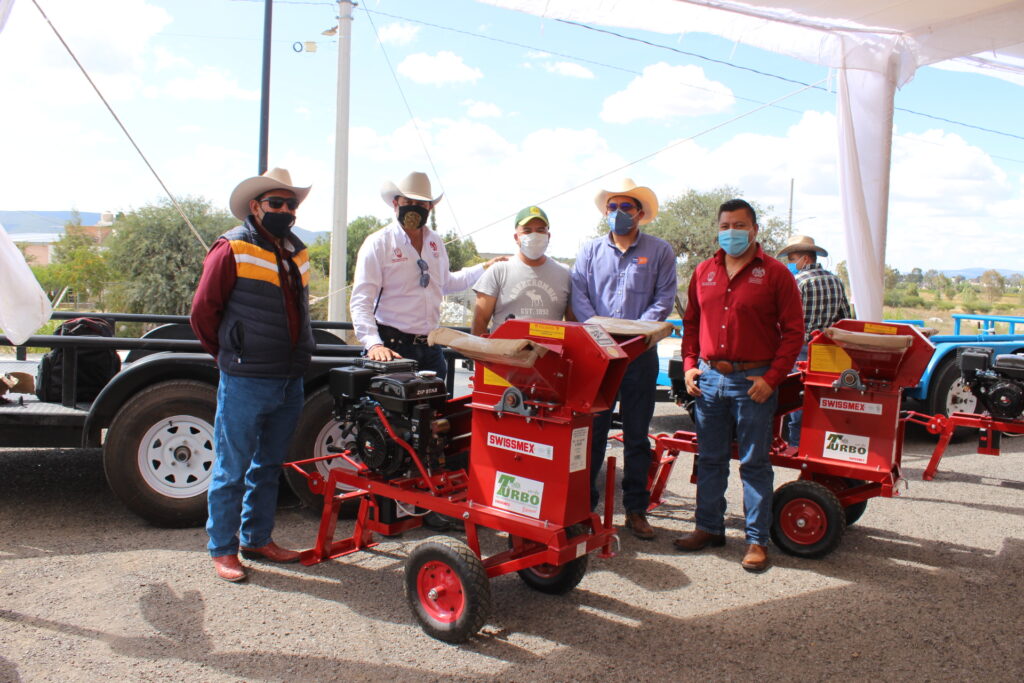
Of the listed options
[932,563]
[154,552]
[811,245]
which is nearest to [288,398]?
[154,552]

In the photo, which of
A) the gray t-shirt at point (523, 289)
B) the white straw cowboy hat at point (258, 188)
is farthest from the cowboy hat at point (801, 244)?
the white straw cowboy hat at point (258, 188)

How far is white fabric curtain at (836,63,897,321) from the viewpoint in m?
6.47

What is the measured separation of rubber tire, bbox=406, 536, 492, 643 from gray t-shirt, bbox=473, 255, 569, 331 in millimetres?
1518

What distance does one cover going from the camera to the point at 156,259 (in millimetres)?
30031

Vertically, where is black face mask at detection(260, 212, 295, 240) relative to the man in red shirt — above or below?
above

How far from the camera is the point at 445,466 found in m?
3.98

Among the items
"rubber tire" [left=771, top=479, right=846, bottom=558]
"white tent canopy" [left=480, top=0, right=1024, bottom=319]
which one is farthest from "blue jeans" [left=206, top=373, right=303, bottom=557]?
"white tent canopy" [left=480, top=0, right=1024, bottom=319]

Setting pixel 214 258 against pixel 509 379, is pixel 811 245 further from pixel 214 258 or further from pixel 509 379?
pixel 214 258

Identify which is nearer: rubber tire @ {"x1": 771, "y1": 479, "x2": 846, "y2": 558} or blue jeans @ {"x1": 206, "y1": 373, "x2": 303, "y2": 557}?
blue jeans @ {"x1": 206, "y1": 373, "x2": 303, "y2": 557}

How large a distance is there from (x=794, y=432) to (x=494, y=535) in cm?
273

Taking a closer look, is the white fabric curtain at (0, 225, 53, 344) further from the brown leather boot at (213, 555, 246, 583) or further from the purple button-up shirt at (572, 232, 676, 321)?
the purple button-up shirt at (572, 232, 676, 321)

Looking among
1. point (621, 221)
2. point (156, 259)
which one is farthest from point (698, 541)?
point (156, 259)

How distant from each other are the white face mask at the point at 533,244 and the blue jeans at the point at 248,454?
4.70 ft

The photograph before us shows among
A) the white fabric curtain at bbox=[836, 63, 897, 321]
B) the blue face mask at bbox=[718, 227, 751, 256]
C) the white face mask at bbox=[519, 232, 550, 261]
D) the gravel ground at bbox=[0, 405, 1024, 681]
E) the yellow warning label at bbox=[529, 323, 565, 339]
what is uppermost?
the white fabric curtain at bbox=[836, 63, 897, 321]
